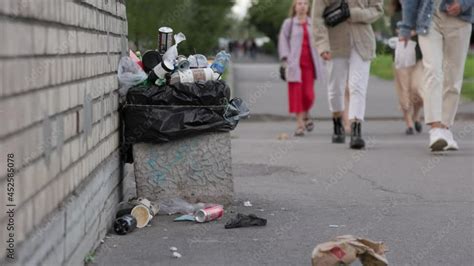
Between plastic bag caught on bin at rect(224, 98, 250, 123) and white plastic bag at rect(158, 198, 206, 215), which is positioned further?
plastic bag caught on bin at rect(224, 98, 250, 123)

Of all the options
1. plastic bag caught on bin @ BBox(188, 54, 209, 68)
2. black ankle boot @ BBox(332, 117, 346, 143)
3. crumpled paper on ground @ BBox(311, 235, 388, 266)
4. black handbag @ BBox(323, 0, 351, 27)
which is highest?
black handbag @ BBox(323, 0, 351, 27)

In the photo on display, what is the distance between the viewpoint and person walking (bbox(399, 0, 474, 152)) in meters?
9.52

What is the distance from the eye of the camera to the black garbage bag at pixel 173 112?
610cm

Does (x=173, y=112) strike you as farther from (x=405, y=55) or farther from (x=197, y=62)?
(x=405, y=55)

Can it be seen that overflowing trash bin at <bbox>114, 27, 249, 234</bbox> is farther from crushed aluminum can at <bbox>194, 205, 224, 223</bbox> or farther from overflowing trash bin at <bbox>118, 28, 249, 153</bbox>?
crushed aluminum can at <bbox>194, 205, 224, 223</bbox>

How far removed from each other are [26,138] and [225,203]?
10.1 feet

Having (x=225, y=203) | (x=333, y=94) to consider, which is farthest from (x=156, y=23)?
(x=225, y=203)

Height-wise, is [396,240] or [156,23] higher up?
[156,23]

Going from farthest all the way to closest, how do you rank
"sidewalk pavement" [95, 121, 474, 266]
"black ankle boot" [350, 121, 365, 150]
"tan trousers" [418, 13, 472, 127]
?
"black ankle boot" [350, 121, 365, 150], "tan trousers" [418, 13, 472, 127], "sidewalk pavement" [95, 121, 474, 266]

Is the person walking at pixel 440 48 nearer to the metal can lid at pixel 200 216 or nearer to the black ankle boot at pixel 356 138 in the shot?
the black ankle boot at pixel 356 138

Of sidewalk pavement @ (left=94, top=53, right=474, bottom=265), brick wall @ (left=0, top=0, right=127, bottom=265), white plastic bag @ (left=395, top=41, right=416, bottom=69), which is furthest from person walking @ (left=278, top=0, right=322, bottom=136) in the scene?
brick wall @ (left=0, top=0, right=127, bottom=265)

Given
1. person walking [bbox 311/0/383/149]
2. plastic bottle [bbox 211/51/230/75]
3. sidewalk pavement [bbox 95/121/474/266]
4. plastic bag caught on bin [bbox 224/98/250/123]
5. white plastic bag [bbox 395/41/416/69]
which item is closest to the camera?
sidewalk pavement [bbox 95/121/474/266]

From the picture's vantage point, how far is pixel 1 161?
119 inches

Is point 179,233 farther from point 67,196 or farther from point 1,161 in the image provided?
point 1,161
